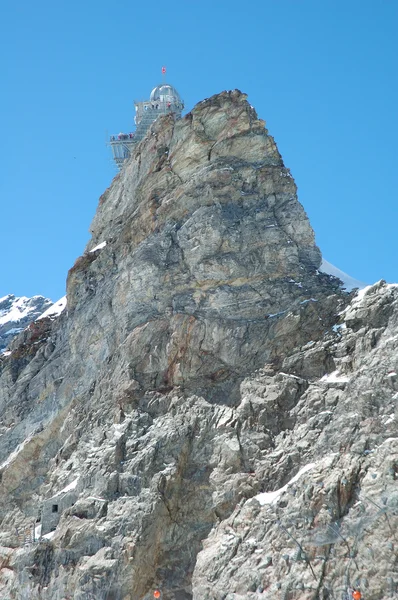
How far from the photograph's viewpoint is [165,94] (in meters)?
111

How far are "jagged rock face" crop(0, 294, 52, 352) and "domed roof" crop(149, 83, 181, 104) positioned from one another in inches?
2143

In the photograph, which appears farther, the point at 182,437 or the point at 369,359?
the point at 182,437

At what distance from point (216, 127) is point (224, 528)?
109 ft

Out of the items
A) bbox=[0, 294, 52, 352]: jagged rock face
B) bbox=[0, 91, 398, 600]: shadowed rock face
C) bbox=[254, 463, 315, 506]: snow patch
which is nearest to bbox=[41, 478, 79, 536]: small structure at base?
bbox=[0, 91, 398, 600]: shadowed rock face

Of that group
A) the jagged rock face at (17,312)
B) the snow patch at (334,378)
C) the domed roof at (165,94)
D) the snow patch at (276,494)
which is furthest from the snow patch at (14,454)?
the jagged rock face at (17,312)

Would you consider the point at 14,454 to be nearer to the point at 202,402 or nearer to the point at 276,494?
the point at 202,402

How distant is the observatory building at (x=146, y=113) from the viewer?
108 metres

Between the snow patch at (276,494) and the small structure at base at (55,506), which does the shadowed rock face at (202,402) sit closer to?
the small structure at base at (55,506)

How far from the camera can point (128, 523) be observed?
6122 centimetres

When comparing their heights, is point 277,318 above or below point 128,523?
above

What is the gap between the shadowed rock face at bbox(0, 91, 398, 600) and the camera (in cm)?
5612

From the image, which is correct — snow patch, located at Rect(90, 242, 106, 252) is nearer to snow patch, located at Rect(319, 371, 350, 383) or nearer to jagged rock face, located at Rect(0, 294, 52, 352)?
snow patch, located at Rect(319, 371, 350, 383)

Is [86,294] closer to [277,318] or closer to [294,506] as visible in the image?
[277,318]

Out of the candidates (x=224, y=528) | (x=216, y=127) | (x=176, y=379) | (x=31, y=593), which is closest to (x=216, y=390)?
(x=176, y=379)
